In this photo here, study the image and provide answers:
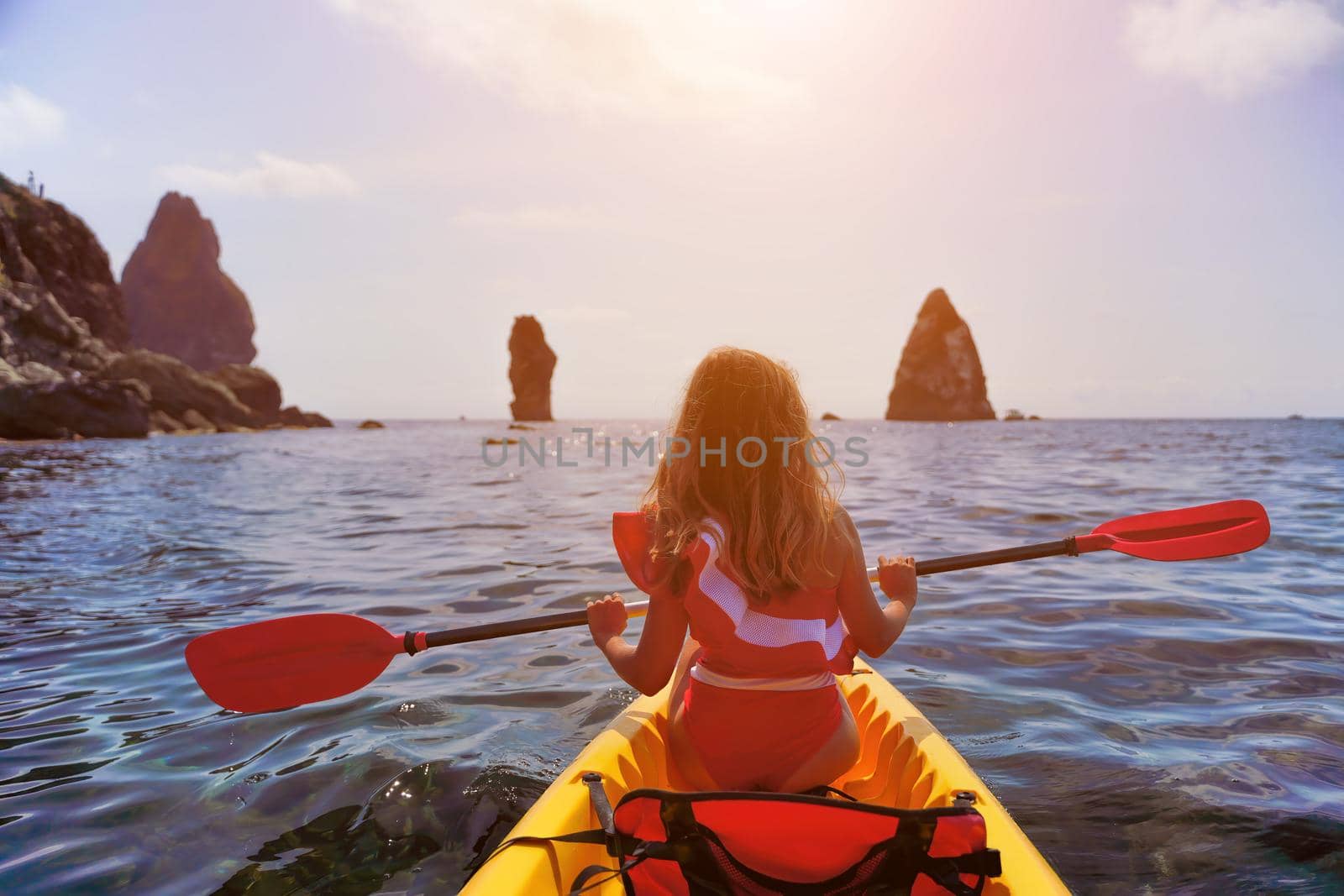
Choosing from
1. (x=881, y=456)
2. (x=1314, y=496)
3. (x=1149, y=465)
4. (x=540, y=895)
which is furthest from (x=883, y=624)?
(x=881, y=456)

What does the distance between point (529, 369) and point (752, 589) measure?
330ft

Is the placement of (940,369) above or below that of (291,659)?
above

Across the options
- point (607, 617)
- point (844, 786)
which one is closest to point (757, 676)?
point (607, 617)

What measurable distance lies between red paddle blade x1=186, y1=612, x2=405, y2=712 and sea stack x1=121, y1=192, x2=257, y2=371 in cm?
13549

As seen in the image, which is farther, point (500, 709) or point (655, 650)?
point (500, 709)

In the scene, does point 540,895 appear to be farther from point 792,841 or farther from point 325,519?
point 325,519

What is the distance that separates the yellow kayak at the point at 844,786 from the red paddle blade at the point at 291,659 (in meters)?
1.22

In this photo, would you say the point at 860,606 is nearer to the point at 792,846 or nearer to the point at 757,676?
the point at 757,676

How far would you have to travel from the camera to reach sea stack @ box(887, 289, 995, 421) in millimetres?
92000

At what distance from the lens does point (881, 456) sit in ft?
81.6

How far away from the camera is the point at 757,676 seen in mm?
2025

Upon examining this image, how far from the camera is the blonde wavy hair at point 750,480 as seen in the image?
2.04 metres

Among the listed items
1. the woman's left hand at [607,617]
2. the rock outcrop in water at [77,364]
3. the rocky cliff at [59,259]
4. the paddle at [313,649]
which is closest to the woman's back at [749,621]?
the woman's left hand at [607,617]

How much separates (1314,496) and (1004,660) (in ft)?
34.3
